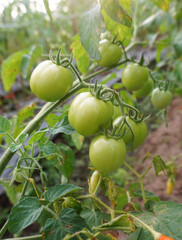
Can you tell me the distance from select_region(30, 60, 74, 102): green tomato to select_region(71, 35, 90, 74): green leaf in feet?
0.76

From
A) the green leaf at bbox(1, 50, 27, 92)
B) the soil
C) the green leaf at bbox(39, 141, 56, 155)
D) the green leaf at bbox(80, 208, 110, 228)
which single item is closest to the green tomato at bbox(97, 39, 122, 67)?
the green leaf at bbox(39, 141, 56, 155)

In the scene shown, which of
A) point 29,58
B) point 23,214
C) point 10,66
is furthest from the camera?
point 10,66

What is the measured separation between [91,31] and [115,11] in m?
0.06

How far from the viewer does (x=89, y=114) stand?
445mm

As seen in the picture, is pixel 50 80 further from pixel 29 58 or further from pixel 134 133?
pixel 29 58

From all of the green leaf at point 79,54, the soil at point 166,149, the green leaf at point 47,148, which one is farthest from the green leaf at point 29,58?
the soil at point 166,149

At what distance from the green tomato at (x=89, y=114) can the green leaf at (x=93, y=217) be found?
0.18m

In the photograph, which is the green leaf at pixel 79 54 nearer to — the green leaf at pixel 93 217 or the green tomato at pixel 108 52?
the green tomato at pixel 108 52

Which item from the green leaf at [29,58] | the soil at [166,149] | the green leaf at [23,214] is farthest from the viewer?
the soil at [166,149]

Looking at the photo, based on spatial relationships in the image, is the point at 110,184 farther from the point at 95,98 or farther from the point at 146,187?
the point at 146,187

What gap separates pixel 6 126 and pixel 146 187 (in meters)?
1.36

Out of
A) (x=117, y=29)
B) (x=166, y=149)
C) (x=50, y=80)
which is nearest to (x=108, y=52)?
(x=117, y=29)

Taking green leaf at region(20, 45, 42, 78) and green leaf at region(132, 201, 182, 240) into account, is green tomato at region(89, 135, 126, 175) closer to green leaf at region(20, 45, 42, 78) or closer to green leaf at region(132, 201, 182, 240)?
green leaf at region(132, 201, 182, 240)

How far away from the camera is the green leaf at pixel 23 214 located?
16.5 inches
